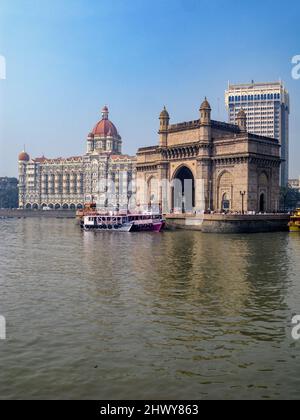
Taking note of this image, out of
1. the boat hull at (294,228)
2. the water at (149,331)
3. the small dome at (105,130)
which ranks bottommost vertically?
the water at (149,331)

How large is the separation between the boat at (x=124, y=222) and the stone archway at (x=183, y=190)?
12.6 metres

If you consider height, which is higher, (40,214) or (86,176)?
(86,176)

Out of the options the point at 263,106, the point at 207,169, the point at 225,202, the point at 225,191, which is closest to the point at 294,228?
the point at 225,202

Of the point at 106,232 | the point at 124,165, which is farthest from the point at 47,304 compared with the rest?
the point at 124,165

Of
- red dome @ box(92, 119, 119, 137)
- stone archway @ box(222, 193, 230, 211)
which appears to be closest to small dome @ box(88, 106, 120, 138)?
red dome @ box(92, 119, 119, 137)

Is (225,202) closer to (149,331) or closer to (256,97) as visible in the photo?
(149,331)

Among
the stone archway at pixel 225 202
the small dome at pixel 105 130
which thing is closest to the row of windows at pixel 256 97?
the small dome at pixel 105 130

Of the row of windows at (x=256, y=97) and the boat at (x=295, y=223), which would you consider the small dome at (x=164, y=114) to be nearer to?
the boat at (x=295, y=223)

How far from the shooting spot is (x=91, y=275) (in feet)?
81.3

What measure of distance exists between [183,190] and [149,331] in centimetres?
6413

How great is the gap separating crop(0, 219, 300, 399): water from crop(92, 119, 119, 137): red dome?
125407 millimetres

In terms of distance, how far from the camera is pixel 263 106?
515 feet

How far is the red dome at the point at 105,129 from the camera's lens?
151000 millimetres
